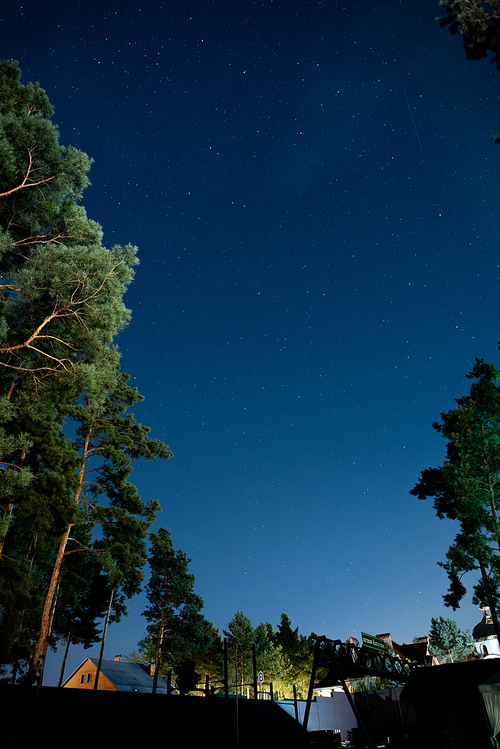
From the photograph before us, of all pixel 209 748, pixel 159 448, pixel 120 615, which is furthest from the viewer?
pixel 120 615

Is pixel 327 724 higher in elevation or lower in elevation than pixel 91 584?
lower

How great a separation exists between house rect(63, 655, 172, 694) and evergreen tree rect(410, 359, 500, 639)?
32.0 meters

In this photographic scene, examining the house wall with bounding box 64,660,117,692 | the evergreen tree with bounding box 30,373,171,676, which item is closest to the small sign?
the evergreen tree with bounding box 30,373,171,676

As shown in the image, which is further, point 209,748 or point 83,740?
point 209,748

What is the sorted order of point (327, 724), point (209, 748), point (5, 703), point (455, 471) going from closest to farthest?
point (5, 703), point (209, 748), point (455, 471), point (327, 724)

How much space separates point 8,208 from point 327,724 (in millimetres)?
36066

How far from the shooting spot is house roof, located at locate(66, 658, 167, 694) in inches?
1569

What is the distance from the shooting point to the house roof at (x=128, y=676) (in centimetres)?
3984

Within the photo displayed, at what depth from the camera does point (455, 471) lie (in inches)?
740

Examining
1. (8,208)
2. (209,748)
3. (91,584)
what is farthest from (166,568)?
(8,208)

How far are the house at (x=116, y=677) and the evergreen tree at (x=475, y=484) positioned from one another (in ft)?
105

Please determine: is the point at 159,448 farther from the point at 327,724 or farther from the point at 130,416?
the point at 327,724

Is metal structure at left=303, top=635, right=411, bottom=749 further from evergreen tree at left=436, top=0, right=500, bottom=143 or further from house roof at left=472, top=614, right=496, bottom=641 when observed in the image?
house roof at left=472, top=614, right=496, bottom=641

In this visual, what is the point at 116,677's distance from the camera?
1603 inches
